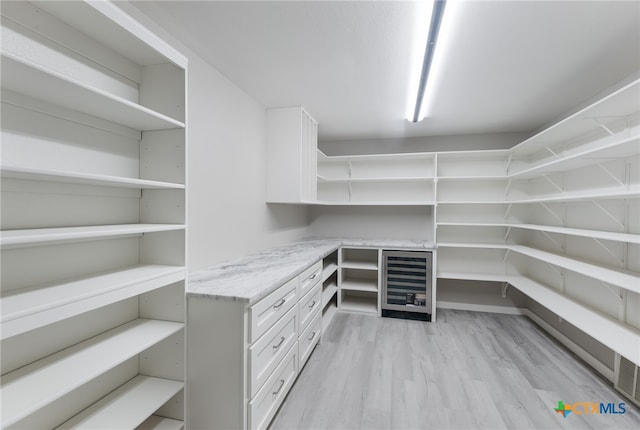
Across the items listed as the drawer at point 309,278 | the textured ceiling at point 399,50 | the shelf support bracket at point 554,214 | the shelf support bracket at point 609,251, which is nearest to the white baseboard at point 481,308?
the shelf support bracket at point 554,214

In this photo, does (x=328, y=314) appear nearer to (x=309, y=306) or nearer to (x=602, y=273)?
(x=309, y=306)

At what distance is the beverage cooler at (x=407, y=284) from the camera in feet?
11.4

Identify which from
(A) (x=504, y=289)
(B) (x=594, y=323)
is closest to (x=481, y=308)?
(A) (x=504, y=289)

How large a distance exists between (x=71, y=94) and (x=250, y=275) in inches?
50.4

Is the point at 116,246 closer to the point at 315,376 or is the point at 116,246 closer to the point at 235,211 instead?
the point at 235,211

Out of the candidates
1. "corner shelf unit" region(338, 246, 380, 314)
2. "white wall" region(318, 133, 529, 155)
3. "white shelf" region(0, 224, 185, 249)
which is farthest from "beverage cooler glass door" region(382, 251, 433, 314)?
"white shelf" region(0, 224, 185, 249)

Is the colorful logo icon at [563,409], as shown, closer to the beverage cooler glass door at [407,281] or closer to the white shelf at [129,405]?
the beverage cooler glass door at [407,281]

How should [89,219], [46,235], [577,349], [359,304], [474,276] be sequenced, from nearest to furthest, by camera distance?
1. [46,235]
2. [89,219]
3. [577,349]
4. [474,276]
5. [359,304]

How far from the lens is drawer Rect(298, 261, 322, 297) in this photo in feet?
7.41

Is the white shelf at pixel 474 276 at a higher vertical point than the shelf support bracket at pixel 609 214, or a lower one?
lower

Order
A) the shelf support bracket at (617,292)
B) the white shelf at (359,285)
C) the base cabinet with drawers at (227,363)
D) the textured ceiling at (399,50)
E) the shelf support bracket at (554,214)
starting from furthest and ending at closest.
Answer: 1. the white shelf at (359,285)
2. the shelf support bracket at (554,214)
3. the shelf support bracket at (617,292)
4. the textured ceiling at (399,50)
5. the base cabinet with drawers at (227,363)

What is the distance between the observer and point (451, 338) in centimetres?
300

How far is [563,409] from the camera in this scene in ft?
6.31

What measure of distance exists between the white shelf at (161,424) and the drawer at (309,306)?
96cm
